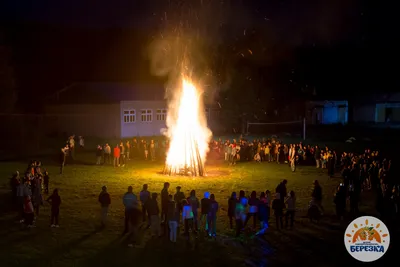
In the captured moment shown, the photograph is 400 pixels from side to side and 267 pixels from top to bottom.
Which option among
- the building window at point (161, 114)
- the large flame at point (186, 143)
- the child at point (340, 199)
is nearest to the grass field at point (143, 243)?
the child at point (340, 199)

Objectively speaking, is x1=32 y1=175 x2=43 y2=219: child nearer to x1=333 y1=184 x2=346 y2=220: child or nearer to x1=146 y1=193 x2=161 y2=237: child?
x1=146 y1=193 x2=161 y2=237: child

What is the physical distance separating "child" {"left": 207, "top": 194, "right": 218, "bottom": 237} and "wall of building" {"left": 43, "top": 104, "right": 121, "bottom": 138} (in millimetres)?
32552

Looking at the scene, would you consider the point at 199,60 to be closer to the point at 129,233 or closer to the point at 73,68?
the point at 73,68

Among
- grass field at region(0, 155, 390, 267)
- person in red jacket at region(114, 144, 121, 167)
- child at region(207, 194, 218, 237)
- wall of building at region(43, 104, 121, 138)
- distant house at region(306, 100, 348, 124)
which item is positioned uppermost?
distant house at region(306, 100, 348, 124)

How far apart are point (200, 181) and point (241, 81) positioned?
28236 mm

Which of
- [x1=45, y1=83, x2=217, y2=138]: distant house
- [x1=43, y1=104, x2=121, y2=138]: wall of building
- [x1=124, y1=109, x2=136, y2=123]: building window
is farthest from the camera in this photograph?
[x1=124, y1=109, x2=136, y2=123]: building window

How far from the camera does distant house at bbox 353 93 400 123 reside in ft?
202

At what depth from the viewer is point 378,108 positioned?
2451 inches

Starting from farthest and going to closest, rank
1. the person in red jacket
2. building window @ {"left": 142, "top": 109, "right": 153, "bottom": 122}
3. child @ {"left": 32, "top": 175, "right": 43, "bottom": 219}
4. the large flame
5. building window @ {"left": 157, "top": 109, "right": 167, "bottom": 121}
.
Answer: building window @ {"left": 157, "top": 109, "right": 167, "bottom": 121} → building window @ {"left": 142, "top": 109, "right": 153, "bottom": 122} → the person in red jacket → the large flame → child @ {"left": 32, "top": 175, "right": 43, "bottom": 219}

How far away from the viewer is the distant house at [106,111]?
46594 millimetres

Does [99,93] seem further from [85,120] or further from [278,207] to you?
[278,207]

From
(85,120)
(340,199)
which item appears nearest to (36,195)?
(340,199)

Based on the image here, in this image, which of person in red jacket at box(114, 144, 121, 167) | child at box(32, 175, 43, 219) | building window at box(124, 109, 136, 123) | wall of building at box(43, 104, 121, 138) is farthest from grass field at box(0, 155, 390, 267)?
building window at box(124, 109, 136, 123)

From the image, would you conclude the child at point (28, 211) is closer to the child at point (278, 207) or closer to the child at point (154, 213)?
the child at point (154, 213)
